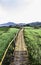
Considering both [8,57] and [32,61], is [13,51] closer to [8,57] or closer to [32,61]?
[8,57]

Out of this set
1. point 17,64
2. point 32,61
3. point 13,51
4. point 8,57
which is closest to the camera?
point 17,64

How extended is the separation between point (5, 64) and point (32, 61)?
388 cm

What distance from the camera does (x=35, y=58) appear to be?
31.3 m

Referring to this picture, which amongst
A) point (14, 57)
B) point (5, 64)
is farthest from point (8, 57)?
point (5, 64)

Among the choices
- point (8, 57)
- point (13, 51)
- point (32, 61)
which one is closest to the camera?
point (32, 61)

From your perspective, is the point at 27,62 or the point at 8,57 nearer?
the point at 27,62

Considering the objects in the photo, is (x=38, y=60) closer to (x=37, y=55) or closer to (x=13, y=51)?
(x=37, y=55)

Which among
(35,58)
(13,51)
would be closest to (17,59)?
(35,58)

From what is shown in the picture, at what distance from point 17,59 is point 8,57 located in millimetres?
2400

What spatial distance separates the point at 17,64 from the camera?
2750 centimetres

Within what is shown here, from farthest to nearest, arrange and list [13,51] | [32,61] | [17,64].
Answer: [13,51] → [32,61] → [17,64]

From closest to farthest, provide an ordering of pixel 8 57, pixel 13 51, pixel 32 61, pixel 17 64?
pixel 17 64 < pixel 32 61 < pixel 8 57 < pixel 13 51

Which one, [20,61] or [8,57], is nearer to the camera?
[20,61]

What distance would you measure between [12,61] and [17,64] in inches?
66.9
